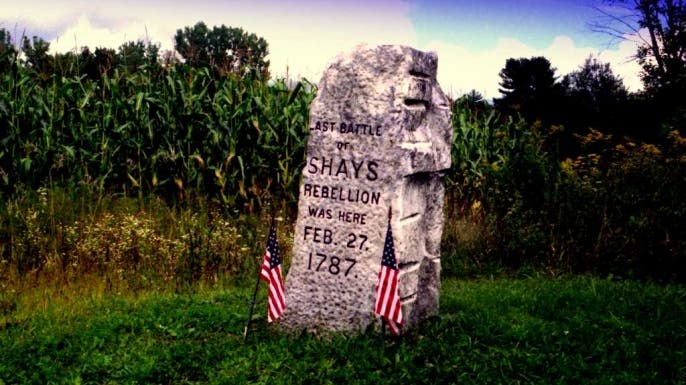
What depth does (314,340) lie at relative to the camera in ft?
24.2

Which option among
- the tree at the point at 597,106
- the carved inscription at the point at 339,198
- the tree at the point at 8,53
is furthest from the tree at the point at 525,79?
the carved inscription at the point at 339,198

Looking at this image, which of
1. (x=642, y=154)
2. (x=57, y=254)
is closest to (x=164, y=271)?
(x=57, y=254)

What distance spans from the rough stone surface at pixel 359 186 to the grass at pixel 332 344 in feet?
1.23

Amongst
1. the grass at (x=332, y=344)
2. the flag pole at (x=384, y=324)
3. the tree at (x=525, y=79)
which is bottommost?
the grass at (x=332, y=344)

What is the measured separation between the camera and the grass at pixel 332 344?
674 centimetres

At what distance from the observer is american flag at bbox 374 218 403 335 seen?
22.2 ft

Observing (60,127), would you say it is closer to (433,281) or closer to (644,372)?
(433,281)

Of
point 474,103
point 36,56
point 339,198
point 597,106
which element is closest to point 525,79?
point 597,106

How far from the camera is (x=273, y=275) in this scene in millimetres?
7230

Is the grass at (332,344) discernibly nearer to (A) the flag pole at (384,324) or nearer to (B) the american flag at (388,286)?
(A) the flag pole at (384,324)

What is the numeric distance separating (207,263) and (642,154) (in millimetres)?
6947

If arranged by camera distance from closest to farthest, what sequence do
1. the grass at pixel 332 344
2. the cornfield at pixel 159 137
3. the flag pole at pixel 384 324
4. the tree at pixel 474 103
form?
the grass at pixel 332 344, the flag pole at pixel 384 324, the cornfield at pixel 159 137, the tree at pixel 474 103

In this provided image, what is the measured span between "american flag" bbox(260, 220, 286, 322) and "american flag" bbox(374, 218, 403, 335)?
1027mm

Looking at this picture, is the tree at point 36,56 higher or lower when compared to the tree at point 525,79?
lower
